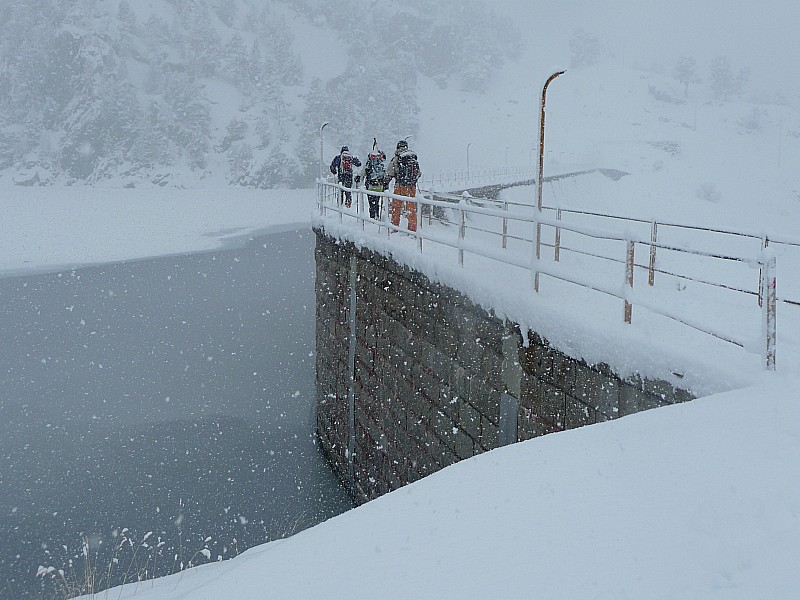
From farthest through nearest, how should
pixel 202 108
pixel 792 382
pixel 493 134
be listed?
pixel 493 134 → pixel 202 108 → pixel 792 382

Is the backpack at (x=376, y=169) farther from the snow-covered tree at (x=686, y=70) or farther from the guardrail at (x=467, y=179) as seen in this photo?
the snow-covered tree at (x=686, y=70)

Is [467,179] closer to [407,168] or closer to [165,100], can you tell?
[407,168]

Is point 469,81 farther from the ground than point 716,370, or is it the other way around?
point 469,81

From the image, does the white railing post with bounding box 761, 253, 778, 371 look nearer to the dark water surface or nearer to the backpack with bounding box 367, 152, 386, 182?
the dark water surface

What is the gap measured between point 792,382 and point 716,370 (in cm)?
47

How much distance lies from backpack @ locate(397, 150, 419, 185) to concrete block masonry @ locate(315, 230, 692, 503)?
1747 millimetres

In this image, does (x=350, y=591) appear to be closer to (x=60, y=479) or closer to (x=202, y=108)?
(x=60, y=479)

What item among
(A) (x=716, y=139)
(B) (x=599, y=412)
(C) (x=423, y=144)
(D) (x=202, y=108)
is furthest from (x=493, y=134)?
(B) (x=599, y=412)

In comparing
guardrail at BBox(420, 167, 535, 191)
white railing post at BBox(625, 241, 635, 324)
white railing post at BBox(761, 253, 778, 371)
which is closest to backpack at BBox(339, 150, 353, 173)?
white railing post at BBox(625, 241, 635, 324)

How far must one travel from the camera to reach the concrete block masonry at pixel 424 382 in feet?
20.1

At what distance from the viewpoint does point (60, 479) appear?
1385 centimetres

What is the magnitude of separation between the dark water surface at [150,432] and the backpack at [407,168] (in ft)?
20.2

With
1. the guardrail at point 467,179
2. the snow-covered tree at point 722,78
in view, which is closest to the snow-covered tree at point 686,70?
the snow-covered tree at point 722,78

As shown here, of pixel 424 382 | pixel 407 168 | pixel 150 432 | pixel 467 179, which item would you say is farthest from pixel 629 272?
pixel 467 179
